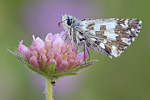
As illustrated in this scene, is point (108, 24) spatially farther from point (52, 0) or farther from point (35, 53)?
point (52, 0)

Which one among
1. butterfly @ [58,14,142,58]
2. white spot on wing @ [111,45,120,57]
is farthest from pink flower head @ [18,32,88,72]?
white spot on wing @ [111,45,120,57]

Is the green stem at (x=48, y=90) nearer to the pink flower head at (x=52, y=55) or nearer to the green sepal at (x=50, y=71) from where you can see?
the green sepal at (x=50, y=71)

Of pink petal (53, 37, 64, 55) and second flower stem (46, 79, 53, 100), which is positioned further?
pink petal (53, 37, 64, 55)

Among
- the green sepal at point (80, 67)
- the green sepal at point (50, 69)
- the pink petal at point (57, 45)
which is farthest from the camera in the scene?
the pink petal at point (57, 45)

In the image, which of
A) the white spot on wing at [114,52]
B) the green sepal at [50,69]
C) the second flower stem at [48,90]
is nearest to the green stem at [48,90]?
the second flower stem at [48,90]

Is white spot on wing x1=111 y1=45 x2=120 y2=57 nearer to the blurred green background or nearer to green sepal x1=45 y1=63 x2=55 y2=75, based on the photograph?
green sepal x1=45 y1=63 x2=55 y2=75

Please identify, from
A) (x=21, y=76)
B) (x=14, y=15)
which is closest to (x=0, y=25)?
(x=14, y=15)

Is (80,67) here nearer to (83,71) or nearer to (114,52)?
(114,52)
